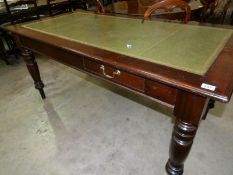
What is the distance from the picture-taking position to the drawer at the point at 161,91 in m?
0.87

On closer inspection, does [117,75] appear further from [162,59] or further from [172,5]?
[172,5]

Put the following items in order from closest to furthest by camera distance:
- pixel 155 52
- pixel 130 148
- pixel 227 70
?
1. pixel 227 70
2. pixel 155 52
3. pixel 130 148

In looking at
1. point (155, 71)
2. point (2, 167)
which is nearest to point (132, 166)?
point (155, 71)

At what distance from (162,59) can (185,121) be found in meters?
0.31

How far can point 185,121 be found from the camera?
878mm

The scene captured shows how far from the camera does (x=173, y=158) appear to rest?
105cm

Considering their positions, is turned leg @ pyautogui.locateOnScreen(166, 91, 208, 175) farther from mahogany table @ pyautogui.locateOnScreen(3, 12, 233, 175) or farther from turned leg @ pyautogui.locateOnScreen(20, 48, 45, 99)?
turned leg @ pyautogui.locateOnScreen(20, 48, 45, 99)

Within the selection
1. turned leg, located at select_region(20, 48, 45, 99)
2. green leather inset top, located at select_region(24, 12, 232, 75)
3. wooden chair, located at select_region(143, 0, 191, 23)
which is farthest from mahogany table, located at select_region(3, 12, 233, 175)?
turned leg, located at select_region(20, 48, 45, 99)

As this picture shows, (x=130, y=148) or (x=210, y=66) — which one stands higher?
(x=210, y=66)

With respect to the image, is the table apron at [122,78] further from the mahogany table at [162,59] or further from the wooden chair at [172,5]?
the wooden chair at [172,5]

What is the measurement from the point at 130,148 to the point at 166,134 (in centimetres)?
34

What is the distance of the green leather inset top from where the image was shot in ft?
2.93

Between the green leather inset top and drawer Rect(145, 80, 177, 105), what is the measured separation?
0.34 feet

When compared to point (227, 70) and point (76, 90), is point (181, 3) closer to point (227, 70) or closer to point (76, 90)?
point (227, 70)
